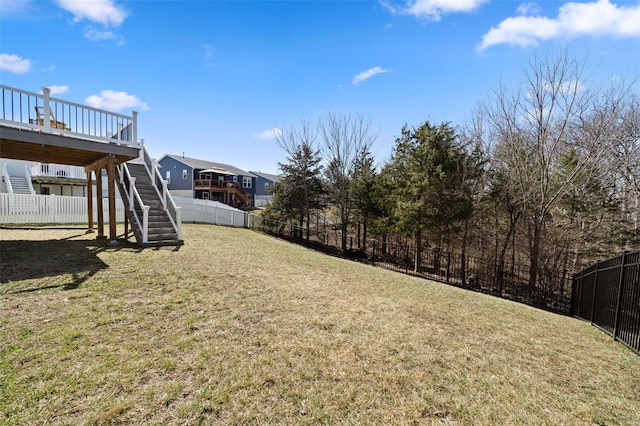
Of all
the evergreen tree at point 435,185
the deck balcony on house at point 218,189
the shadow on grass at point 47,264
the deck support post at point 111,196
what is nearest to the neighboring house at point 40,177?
the deck balcony on house at point 218,189

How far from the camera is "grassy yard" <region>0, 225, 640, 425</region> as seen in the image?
241 cm

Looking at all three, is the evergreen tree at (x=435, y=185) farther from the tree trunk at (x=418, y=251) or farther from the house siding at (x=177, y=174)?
the house siding at (x=177, y=174)

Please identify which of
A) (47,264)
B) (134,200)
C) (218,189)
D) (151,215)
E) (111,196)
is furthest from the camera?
(218,189)

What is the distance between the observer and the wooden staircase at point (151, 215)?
849cm

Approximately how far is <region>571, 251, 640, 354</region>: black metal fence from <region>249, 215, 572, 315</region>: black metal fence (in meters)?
4.01

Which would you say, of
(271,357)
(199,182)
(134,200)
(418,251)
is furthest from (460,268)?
(199,182)

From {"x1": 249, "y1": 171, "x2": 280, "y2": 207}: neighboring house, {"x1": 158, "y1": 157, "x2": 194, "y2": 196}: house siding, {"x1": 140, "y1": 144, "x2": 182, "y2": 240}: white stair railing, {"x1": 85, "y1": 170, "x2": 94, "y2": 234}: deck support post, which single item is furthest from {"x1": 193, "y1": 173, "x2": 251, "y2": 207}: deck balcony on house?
{"x1": 140, "y1": 144, "x2": 182, "y2": 240}: white stair railing

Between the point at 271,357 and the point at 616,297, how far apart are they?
19.4ft

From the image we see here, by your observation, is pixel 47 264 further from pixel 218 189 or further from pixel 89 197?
pixel 218 189

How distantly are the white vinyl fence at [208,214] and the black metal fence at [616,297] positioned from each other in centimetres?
1559

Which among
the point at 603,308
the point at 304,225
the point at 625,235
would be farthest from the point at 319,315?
the point at 304,225

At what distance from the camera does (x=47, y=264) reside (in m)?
5.90

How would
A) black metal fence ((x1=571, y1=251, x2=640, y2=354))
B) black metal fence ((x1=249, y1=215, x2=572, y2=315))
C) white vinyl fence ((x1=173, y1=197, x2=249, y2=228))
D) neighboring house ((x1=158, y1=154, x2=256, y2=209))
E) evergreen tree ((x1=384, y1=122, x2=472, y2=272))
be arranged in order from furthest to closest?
neighboring house ((x1=158, y1=154, x2=256, y2=209)), white vinyl fence ((x1=173, y1=197, x2=249, y2=228)), evergreen tree ((x1=384, y1=122, x2=472, y2=272)), black metal fence ((x1=249, y1=215, x2=572, y2=315)), black metal fence ((x1=571, y1=251, x2=640, y2=354))

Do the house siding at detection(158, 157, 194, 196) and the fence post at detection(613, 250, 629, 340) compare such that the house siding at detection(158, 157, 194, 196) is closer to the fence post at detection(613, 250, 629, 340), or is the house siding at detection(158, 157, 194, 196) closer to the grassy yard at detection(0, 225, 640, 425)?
the grassy yard at detection(0, 225, 640, 425)
